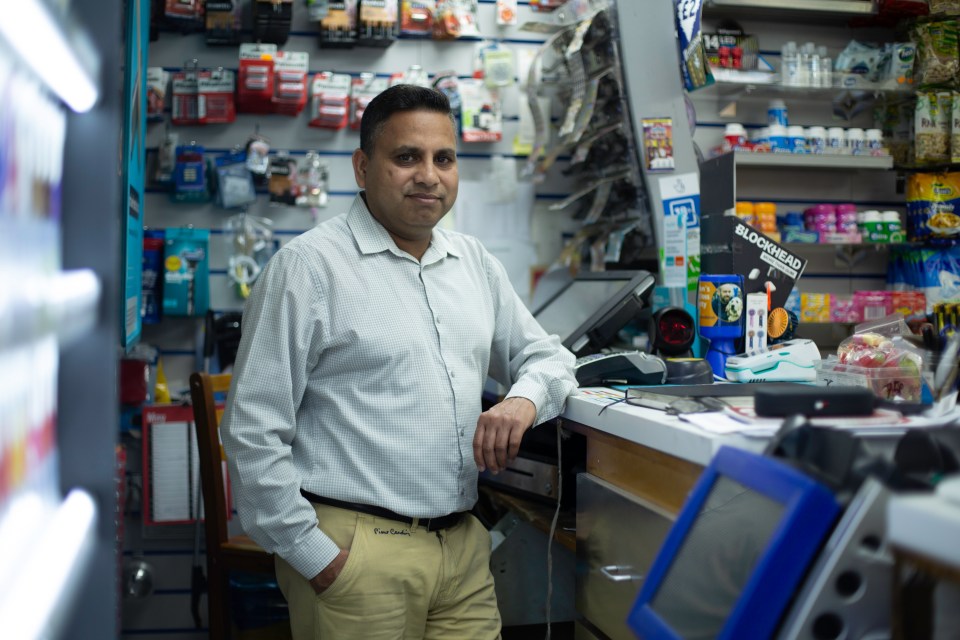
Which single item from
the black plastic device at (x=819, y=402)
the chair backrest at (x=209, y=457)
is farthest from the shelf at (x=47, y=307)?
the chair backrest at (x=209, y=457)

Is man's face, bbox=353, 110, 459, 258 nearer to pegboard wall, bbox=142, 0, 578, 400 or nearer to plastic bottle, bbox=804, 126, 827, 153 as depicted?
pegboard wall, bbox=142, 0, 578, 400

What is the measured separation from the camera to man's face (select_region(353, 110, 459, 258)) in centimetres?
221

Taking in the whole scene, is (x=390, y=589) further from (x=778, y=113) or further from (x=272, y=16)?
(x=778, y=113)

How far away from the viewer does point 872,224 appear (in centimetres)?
382

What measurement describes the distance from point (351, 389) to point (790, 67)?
8.59 feet

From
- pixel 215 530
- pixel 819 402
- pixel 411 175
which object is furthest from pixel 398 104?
pixel 215 530

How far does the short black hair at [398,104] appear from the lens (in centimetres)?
224

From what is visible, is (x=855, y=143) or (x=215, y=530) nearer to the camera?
(x=215, y=530)

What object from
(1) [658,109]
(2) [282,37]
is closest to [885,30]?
(1) [658,109]

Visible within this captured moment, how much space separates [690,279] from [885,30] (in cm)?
211

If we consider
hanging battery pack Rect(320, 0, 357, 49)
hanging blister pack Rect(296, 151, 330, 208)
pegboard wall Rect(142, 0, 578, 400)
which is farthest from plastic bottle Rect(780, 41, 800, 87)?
hanging blister pack Rect(296, 151, 330, 208)

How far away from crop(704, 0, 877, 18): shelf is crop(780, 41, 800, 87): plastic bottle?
0.67 ft

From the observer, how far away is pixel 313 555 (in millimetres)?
1943

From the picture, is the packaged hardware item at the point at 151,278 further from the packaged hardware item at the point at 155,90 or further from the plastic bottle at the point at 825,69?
the plastic bottle at the point at 825,69
